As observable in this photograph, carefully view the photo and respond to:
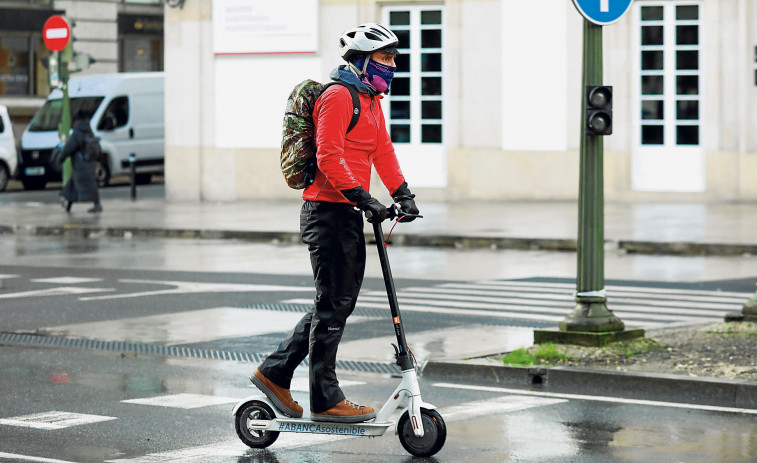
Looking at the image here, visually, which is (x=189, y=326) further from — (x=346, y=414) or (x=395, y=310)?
(x=395, y=310)

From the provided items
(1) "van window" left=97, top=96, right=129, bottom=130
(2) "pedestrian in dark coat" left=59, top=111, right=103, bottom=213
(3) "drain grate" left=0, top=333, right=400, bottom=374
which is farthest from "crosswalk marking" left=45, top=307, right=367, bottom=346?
(1) "van window" left=97, top=96, right=129, bottom=130

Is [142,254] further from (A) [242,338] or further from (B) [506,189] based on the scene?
(B) [506,189]

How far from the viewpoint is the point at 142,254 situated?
18.2 meters

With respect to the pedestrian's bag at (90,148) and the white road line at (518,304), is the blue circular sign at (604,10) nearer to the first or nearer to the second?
the white road line at (518,304)

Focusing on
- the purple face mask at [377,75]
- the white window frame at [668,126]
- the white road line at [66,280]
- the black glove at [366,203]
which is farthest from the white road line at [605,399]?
the white window frame at [668,126]

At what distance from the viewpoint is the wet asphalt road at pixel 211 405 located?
6.62m

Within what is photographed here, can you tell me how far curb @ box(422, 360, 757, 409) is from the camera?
796 cm

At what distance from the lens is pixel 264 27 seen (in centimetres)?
2792

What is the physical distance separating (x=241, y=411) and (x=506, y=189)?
2008 centimetres

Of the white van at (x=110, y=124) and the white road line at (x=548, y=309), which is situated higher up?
the white van at (x=110, y=124)

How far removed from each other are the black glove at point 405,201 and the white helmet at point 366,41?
0.64 meters

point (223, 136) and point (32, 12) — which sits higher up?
point (32, 12)

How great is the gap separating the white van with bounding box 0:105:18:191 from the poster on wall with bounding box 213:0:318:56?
6.95m

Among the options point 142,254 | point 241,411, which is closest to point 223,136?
point 142,254
